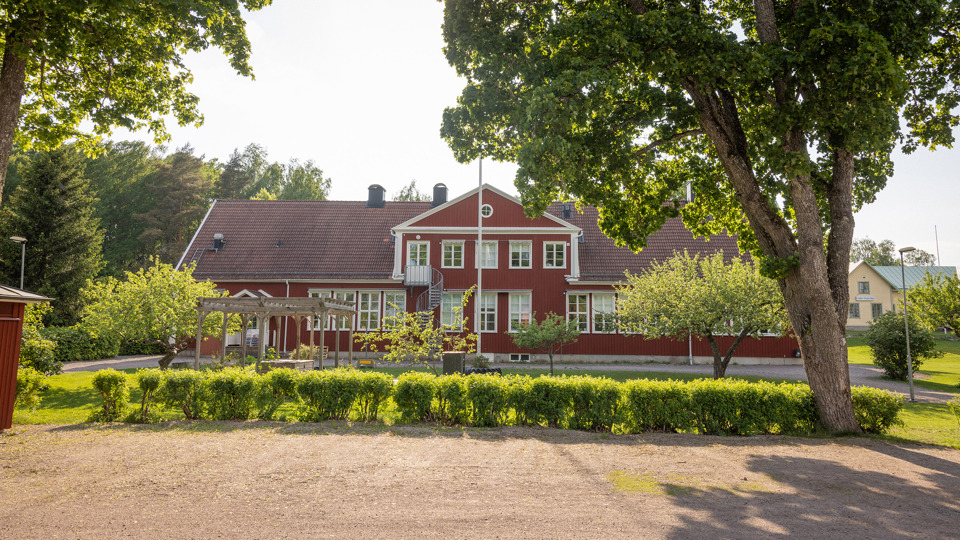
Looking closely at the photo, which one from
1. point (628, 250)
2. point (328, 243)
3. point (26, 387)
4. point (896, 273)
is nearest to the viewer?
point (26, 387)

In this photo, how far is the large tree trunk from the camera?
868 cm

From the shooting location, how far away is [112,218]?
154 feet

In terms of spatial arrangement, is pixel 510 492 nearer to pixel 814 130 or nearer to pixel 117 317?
pixel 814 130

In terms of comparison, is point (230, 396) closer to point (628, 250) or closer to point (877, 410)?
point (877, 410)

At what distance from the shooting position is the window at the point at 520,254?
1011 inches

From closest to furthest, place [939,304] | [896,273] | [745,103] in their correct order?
[745,103], [939,304], [896,273]

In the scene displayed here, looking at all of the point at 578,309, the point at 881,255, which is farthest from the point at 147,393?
the point at 881,255

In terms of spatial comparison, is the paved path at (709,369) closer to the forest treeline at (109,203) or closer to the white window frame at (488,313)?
the white window frame at (488,313)

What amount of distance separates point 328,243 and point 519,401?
21.0 m

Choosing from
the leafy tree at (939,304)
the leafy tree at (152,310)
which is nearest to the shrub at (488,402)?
the leafy tree at (152,310)

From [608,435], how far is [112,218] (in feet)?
171

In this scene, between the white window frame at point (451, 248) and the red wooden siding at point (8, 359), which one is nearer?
the red wooden siding at point (8, 359)

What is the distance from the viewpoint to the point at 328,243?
28156mm

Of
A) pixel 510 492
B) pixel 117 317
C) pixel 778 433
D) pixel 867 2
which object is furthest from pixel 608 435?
pixel 117 317
